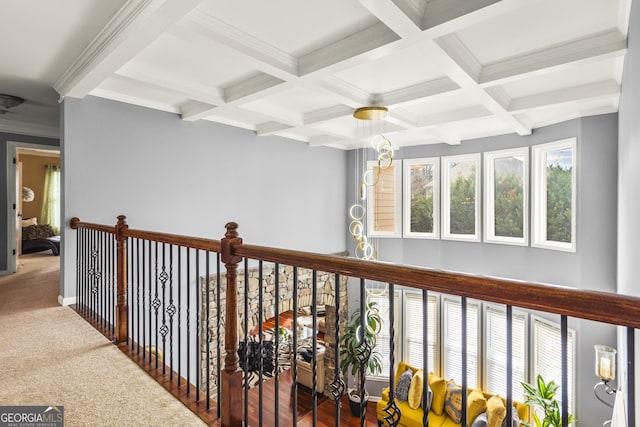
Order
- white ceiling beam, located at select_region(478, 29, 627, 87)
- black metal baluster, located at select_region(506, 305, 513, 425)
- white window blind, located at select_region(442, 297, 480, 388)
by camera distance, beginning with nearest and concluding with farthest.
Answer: black metal baluster, located at select_region(506, 305, 513, 425), white ceiling beam, located at select_region(478, 29, 627, 87), white window blind, located at select_region(442, 297, 480, 388)

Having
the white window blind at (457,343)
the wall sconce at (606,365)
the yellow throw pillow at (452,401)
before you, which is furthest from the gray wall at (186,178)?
the wall sconce at (606,365)

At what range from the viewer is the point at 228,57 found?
2.91 metres

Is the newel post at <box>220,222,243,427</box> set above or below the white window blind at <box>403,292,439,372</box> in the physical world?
above

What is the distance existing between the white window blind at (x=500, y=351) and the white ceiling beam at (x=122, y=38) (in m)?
5.79

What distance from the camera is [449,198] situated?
6.45m

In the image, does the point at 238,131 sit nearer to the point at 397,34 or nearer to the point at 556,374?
the point at 397,34

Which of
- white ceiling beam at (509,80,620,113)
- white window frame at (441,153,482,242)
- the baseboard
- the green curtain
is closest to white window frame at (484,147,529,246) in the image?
white window frame at (441,153,482,242)

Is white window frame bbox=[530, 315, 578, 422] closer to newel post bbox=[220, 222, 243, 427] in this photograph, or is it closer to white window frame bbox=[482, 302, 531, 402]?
white window frame bbox=[482, 302, 531, 402]

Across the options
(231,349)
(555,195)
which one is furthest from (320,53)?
(555,195)

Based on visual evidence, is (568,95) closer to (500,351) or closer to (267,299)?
(500,351)

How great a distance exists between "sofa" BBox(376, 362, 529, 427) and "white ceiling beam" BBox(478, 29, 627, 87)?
14.1 feet

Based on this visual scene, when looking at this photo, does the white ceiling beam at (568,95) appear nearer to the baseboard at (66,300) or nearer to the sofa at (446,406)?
the sofa at (446,406)

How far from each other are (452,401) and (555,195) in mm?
3456

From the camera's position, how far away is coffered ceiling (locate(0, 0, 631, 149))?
2.16 meters
